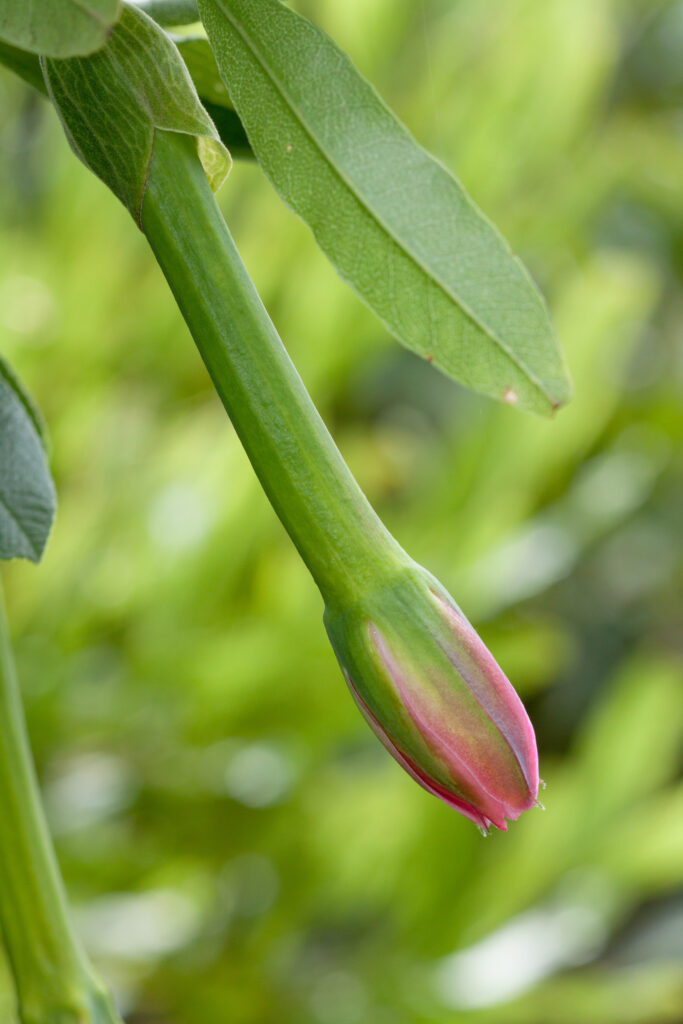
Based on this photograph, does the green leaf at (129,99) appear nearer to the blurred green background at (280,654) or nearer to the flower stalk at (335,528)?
the flower stalk at (335,528)

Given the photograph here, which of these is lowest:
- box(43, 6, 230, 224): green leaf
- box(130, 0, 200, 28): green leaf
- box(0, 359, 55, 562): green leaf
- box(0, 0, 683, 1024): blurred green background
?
box(0, 0, 683, 1024): blurred green background

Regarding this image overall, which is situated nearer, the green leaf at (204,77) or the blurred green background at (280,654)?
the green leaf at (204,77)

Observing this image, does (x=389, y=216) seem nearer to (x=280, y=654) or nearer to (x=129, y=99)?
(x=129, y=99)

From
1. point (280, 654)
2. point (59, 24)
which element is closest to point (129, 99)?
point (59, 24)

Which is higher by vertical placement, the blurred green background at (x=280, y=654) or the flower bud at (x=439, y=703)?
the flower bud at (x=439, y=703)

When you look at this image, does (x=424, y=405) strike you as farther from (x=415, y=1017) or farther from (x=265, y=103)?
(x=265, y=103)

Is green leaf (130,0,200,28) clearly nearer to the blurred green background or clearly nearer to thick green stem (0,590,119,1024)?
thick green stem (0,590,119,1024)

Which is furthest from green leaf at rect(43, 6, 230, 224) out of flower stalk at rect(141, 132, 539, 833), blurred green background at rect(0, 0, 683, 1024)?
blurred green background at rect(0, 0, 683, 1024)

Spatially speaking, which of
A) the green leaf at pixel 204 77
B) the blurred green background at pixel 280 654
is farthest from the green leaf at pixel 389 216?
the blurred green background at pixel 280 654
